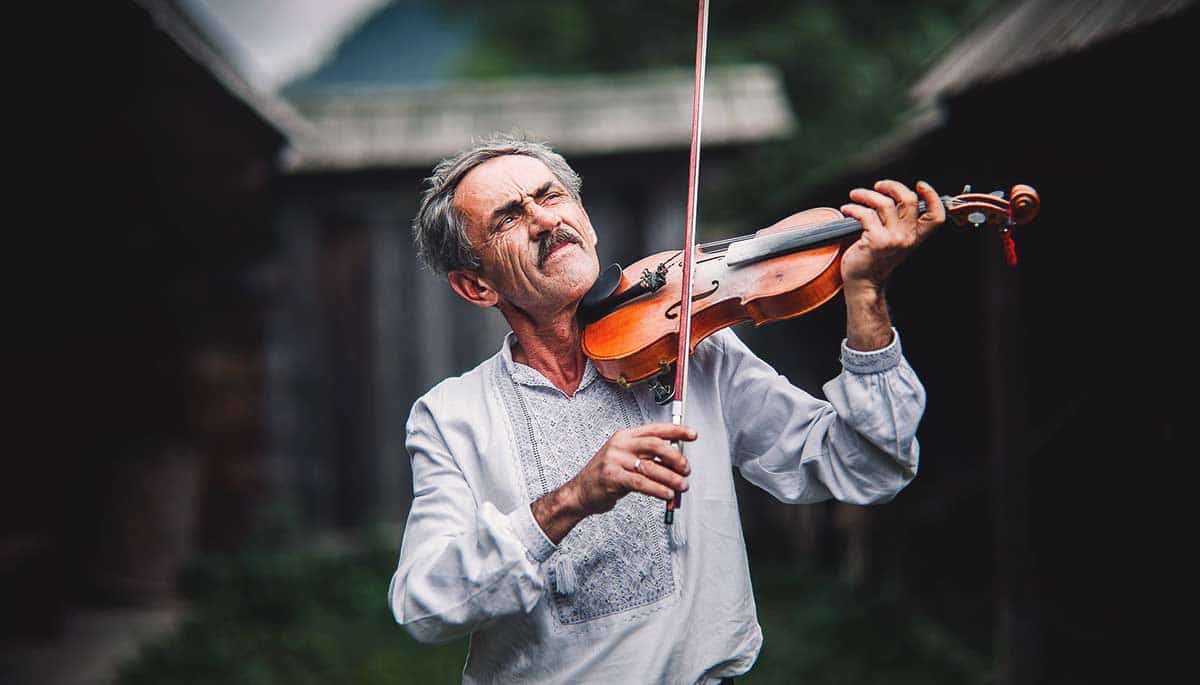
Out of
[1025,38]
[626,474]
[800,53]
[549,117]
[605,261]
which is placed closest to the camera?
[626,474]

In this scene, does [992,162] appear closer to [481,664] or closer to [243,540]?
[481,664]

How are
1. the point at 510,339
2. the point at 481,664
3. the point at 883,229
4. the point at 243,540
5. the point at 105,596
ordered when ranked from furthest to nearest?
the point at 243,540
the point at 105,596
the point at 510,339
the point at 481,664
the point at 883,229

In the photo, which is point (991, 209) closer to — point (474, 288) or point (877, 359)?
point (877, 359)

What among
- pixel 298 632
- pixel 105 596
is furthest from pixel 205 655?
pixel 105 596

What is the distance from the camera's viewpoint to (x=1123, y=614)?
3826 millimetres

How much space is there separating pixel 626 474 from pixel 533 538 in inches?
8.4

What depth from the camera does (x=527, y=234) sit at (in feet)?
6.48

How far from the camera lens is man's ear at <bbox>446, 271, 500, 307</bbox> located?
207 cm

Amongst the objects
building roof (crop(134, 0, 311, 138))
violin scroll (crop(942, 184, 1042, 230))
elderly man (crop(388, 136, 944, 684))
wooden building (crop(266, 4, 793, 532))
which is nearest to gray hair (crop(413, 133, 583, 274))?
elderly man (crop(388, 136, 944, 684))

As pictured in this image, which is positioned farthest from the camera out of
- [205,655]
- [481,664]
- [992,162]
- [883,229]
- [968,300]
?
[968,300]

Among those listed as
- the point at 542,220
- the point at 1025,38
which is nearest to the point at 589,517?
the point at 542,220

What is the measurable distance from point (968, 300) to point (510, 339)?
4.08m

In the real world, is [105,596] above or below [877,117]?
below

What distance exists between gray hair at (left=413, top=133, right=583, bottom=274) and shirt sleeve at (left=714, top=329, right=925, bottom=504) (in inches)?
19.5
